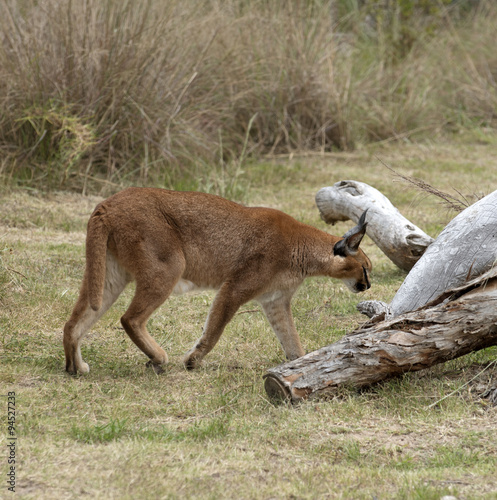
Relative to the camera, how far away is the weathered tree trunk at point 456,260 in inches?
206

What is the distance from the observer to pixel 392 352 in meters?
4.62

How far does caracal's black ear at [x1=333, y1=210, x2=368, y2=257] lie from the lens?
5.66 meters

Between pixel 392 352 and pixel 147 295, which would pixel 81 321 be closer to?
pixel 147 295

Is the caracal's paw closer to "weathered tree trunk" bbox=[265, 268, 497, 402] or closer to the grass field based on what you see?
the grass field

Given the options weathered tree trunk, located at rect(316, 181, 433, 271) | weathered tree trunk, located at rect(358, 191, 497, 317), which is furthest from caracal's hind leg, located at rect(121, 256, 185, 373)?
weathered tree trunk, located at rect(316, 181, 433, 271)

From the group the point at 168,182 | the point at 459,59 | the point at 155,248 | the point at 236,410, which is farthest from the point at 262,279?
the point at 459,59

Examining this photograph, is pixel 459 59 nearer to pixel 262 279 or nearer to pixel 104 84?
pixel 104 84

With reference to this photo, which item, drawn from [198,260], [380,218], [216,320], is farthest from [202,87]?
[216,320]

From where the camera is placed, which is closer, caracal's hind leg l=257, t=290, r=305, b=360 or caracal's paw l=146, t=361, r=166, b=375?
caracal's paw l=146, t=361, r=166, b=375

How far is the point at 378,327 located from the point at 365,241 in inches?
174

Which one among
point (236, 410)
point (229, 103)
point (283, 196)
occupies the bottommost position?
point (283, 196)

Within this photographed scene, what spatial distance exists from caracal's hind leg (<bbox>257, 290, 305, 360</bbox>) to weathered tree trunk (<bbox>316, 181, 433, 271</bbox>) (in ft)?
5.61

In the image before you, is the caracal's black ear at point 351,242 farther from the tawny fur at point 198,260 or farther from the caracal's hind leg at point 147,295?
the caracal's hind leg at point 147,295

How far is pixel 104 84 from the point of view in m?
9.40
